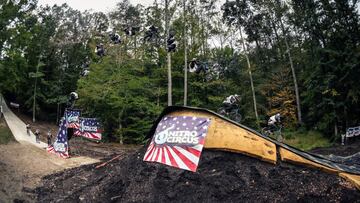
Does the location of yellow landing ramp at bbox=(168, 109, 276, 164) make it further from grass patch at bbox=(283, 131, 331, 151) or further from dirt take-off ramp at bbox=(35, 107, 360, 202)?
grass patch at bbox=(283, 131, 331, 151)

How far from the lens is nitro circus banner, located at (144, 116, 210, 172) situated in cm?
1037

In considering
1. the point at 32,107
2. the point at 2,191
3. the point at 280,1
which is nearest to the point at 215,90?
the point at 280,1

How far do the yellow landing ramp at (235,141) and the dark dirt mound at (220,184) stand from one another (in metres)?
0.19

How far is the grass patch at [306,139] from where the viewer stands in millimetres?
25609

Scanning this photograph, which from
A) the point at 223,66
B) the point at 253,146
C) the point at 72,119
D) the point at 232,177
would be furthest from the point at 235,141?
the point at 223,66

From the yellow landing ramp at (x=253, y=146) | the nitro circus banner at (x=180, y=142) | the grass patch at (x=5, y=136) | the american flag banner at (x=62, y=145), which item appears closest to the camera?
the yellow landing ramp at (x=253, y=146)

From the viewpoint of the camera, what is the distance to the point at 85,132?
70.5ft

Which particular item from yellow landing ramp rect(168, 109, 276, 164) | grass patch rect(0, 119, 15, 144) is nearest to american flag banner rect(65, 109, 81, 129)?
grass patch rect(0, 119, 15, 144)

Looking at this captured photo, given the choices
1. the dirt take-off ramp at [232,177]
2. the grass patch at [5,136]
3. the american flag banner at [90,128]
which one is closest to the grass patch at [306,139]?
the american flag banner at [90,128]

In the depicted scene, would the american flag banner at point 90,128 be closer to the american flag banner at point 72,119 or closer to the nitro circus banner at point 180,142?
the american flag banner at point 72,119

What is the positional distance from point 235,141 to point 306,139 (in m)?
18.3

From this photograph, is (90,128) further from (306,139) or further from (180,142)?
(306,139)

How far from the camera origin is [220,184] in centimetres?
988

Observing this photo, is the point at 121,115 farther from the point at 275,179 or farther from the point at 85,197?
the point at 275,179
